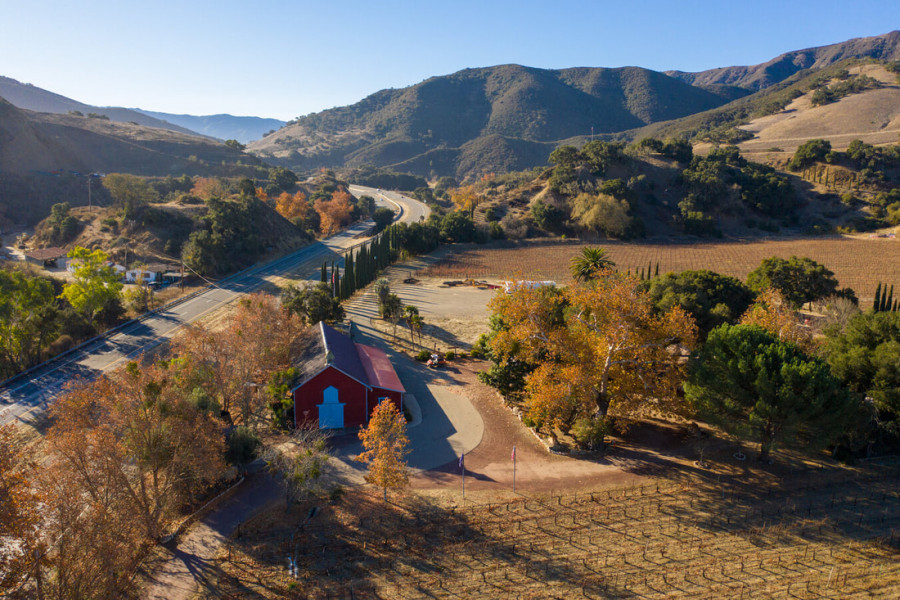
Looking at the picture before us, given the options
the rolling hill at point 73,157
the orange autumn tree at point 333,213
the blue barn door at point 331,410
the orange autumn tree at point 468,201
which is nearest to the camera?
the blue barn door at point 331,410

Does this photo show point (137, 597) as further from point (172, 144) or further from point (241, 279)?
point (172, 144)

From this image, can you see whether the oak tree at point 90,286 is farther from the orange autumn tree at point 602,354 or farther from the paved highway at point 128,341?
the orange autumn tree at point 602,354

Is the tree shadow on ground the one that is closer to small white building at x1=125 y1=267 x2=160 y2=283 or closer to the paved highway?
the paved highway

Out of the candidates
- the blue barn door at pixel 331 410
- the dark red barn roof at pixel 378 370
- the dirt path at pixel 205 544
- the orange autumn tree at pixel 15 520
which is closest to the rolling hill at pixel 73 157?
the dark red barn roof at pixel 378 370

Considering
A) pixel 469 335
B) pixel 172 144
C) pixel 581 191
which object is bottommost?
pixel 469 335

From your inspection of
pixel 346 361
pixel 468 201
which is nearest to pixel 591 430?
pixel 346 361

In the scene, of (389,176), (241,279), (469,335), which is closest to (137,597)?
(469,335)

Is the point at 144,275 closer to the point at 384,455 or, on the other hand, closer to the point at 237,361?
the point at 237,361
